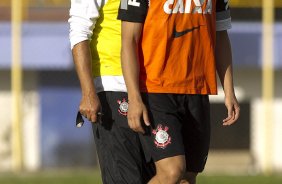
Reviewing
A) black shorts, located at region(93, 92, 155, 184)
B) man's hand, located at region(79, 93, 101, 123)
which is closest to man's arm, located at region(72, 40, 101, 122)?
man's hand, located at region(79, 93, 101, 123)

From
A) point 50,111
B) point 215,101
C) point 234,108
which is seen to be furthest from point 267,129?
point 234,108

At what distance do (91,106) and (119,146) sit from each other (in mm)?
315

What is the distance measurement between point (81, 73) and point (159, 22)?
593 millimetres

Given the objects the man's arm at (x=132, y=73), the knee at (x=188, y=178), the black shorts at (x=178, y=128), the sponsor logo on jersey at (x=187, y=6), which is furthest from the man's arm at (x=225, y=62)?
the man's arm at (x=132, y=73)

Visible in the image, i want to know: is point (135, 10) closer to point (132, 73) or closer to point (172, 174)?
point (132, 73)

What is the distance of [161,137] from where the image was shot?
6.63 m

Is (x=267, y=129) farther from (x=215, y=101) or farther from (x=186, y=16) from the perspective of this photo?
(x=186, y=16)

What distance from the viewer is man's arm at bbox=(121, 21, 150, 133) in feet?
21.5

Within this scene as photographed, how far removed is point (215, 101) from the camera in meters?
20.8

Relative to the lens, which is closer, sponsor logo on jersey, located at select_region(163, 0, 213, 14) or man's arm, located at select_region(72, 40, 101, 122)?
sponsor logo on jersey, located at select_region(163, 0, 213, 14)

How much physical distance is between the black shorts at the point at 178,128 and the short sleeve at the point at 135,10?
0.46 meters

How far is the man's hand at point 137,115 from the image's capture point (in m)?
6.55

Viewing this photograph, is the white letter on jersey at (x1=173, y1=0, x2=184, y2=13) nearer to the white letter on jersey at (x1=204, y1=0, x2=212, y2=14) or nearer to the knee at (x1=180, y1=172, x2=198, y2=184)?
the white letter on jersey at (x1=204, y1=0, x2=212, y2=14)

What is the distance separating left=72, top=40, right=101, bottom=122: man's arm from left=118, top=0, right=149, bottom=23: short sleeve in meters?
0.40
